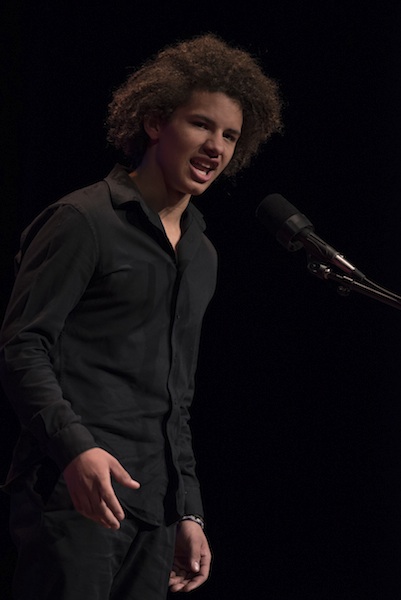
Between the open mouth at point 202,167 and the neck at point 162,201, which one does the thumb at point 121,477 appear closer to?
the neck at point 162,201

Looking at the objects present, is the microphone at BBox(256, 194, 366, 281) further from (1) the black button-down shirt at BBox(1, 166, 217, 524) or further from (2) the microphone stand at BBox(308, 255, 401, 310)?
(1) the black button-down shirt at BBox(1, 166, 217, 524)

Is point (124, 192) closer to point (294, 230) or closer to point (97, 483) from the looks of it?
point (294, 230)

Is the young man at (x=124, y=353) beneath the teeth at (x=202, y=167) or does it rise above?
beneath

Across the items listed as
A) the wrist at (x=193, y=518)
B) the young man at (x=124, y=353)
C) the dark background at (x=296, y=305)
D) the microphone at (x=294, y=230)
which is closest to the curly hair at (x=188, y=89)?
the young man at (x=124, y=353)

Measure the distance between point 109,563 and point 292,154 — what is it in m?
1.82

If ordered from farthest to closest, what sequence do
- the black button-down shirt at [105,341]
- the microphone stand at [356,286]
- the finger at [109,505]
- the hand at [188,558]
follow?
the hand at [188,558] < the microphone stand at [356,286] < the black button-down shirt at [105,341] < the finger at [109,505]

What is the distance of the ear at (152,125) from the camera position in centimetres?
193

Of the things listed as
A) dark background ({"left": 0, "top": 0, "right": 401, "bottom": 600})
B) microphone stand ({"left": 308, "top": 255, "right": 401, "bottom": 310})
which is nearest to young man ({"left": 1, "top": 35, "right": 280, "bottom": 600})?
microphone stand ({"left": 308, "top": 255, "right": 401, "bottom": 310})

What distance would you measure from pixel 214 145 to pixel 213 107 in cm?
9

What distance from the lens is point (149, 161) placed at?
74.7 inches

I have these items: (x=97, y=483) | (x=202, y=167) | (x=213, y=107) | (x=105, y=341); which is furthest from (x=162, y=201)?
(x=97, y=483)

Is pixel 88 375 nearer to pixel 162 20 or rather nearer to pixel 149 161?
pixel 149 161

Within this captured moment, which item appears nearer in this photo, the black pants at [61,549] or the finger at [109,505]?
the finger at [109,505]

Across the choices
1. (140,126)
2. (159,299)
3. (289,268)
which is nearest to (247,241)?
(289,268)
